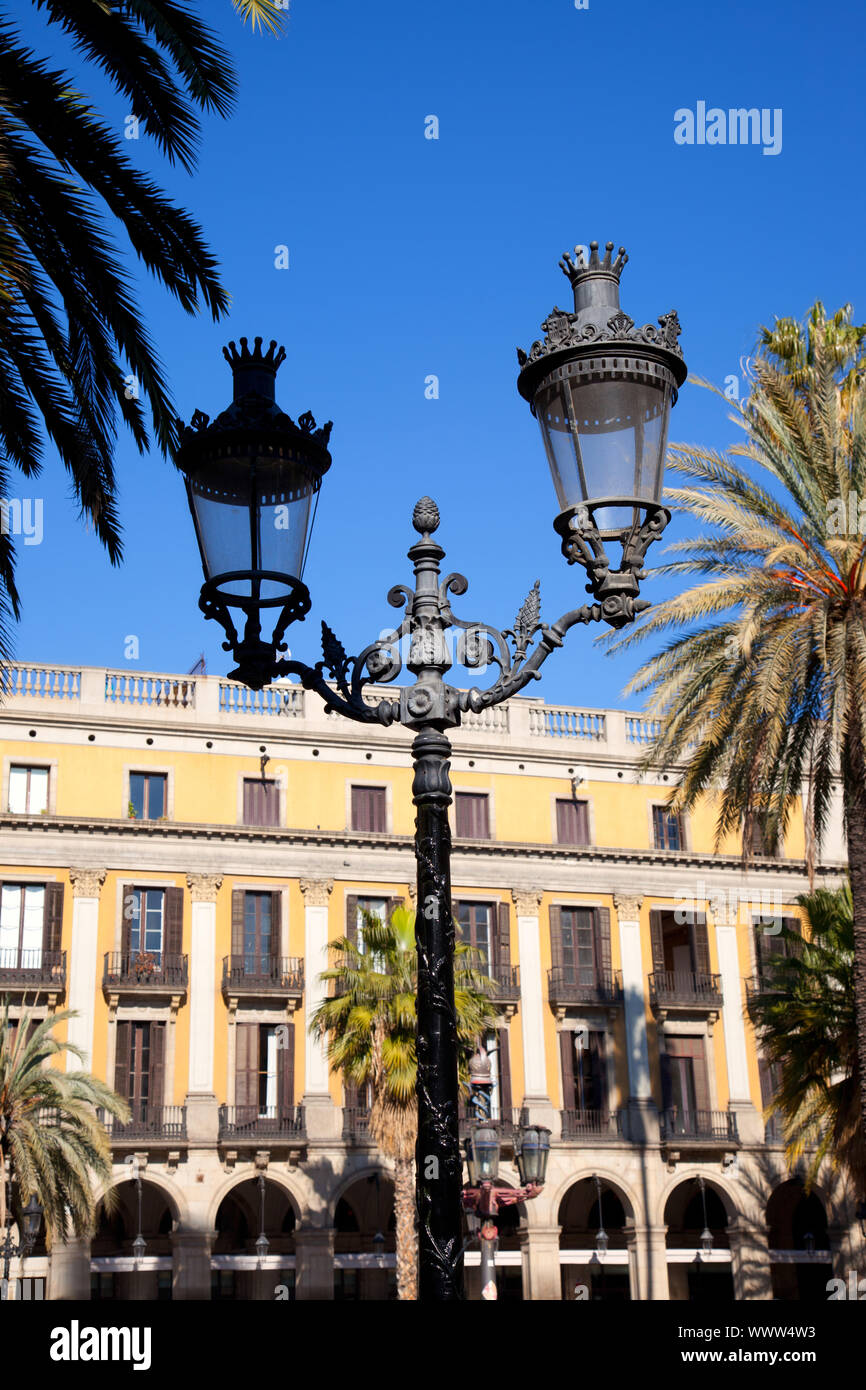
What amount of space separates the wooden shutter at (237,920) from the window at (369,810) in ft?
12.1

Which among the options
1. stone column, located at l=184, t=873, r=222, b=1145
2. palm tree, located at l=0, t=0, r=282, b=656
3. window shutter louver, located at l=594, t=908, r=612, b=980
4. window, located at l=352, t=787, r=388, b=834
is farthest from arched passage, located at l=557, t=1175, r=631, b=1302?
palm tree, located at l=0, t=0, r=282, b=656

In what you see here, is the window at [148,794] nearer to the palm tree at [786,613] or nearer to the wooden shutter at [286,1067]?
the wooden shutter at [286,1067]

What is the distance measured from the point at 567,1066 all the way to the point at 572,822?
21.6 feet

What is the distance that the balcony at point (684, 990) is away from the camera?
43.1 metres

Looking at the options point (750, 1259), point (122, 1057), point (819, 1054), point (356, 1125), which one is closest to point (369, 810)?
point (356, 1125)

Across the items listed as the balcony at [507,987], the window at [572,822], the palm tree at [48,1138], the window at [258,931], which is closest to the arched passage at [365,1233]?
the balcony at [507,987]

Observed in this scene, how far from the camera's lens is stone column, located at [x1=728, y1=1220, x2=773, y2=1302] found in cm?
4178

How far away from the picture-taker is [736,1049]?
4372 cm

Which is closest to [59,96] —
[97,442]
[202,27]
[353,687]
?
[202,27]

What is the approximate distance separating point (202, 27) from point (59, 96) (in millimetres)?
1061

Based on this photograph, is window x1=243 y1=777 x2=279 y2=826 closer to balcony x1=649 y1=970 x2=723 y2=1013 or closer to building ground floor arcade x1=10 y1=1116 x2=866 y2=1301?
building ground floor arcade x1=10 y1=1116 x2=866 y2=1301

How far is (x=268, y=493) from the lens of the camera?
7141 millimetres

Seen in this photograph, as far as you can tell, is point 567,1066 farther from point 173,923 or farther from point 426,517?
point 426,517

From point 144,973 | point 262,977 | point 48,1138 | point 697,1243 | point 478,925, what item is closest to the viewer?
point 48,1138
